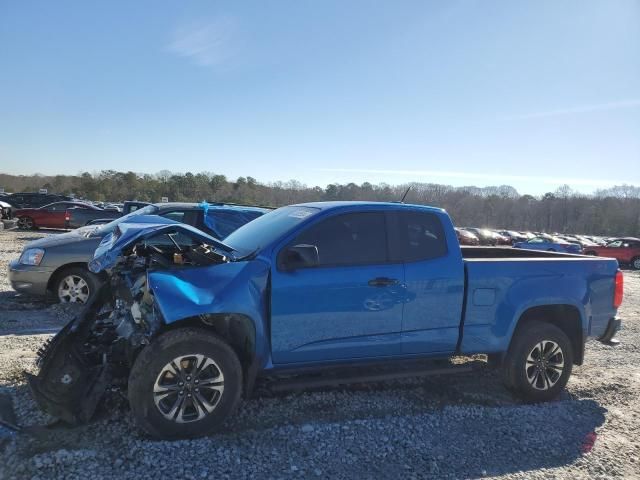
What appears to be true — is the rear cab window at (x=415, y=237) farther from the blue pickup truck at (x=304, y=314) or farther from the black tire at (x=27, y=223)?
the black tire at (x=27, y=223)

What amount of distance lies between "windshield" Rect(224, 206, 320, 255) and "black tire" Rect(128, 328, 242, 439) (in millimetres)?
905

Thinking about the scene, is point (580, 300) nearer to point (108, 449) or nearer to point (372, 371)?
point (372, 371)

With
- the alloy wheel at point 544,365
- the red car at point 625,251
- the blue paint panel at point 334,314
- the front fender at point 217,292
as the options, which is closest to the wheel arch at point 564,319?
the alloy wheel at point 544,365

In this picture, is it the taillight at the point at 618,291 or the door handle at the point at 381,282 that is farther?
the taillight at the point at 618,291

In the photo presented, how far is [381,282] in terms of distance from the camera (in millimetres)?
4125

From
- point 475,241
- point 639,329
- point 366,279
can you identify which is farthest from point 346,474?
point 475,241

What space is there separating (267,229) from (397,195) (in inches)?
1560

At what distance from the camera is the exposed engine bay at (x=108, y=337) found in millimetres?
3568

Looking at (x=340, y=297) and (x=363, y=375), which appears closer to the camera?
(x=340, y=297)

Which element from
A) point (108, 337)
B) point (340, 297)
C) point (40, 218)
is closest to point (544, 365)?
point (340, 297)

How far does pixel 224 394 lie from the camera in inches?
142

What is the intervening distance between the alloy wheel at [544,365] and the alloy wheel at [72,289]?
626cm

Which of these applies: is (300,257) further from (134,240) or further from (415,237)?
(134,240)

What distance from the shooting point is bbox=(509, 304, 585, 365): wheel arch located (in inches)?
189
